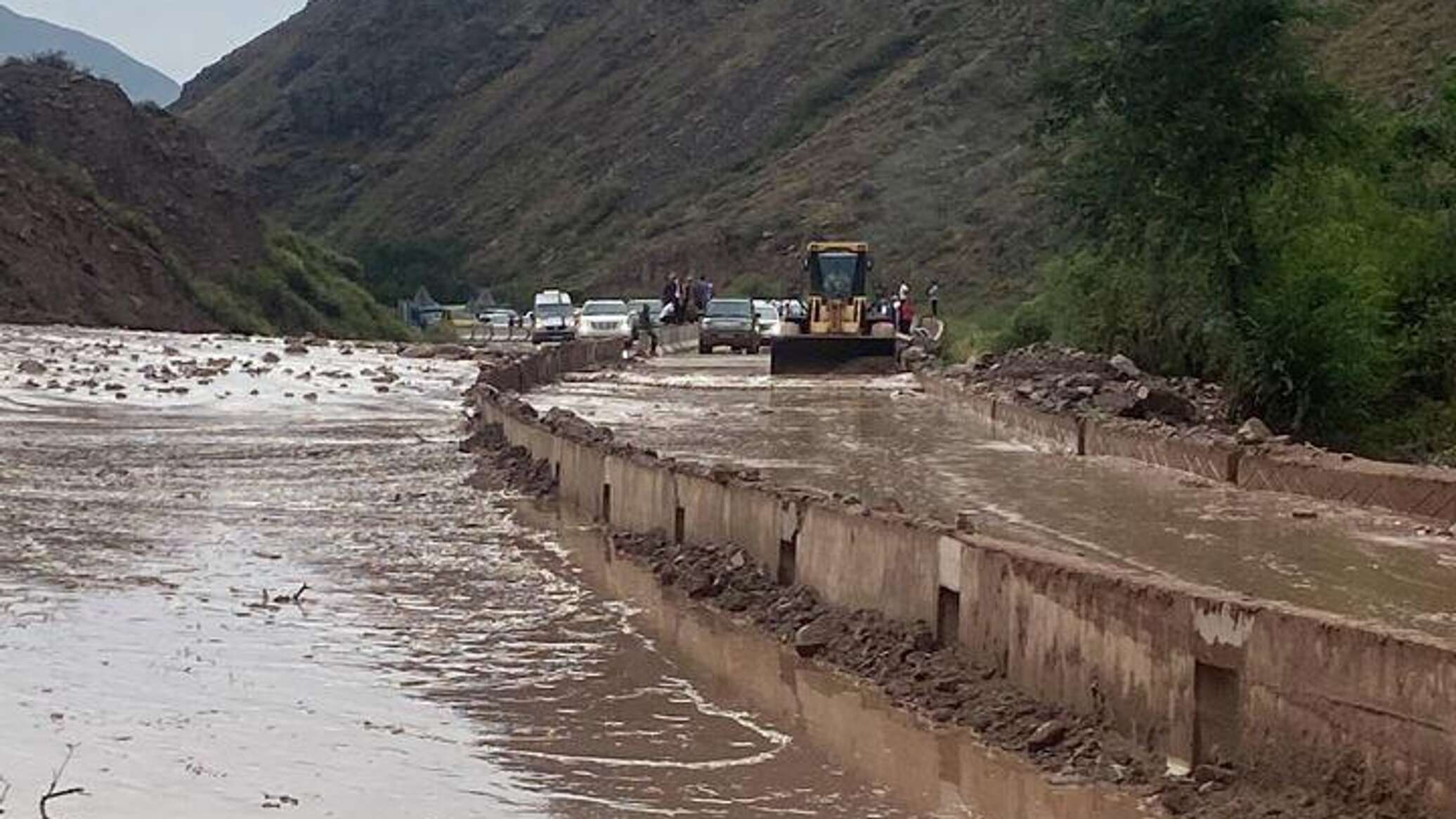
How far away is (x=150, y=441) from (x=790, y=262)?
60220 mm

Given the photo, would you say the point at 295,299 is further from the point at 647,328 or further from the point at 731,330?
the point at 731,330

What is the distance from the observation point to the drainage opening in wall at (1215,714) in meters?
9.65

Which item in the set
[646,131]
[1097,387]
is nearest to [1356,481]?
[1097,387]

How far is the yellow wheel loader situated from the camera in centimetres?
4516

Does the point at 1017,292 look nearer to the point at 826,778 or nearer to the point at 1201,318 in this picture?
the point at 1201,318

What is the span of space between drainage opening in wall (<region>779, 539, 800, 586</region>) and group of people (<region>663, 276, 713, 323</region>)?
4691 cm

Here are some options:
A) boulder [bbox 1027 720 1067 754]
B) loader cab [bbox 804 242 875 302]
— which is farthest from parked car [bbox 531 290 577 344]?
boulder [bbox 1027 720 1067 754]

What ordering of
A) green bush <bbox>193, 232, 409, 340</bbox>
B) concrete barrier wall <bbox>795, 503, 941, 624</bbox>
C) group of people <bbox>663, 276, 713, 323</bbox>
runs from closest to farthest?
concrete barrier wall <bbox>795, 503, 941, 624</bbox> → group of people <bbox>663, 276, 713, 323</bbox> → green bush <bbox>193, 232, 409, 340</bbox>

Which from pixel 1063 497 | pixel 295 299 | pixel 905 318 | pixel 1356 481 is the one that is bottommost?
pixel 1063 497

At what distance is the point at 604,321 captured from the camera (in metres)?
59.7

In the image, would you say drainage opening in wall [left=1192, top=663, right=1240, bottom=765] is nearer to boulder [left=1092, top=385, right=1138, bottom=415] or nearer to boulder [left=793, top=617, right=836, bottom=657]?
boulder [left=793, top=617, right=836, bottom=657]

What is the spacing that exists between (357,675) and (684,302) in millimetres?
52987

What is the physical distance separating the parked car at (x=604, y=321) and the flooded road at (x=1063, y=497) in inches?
772

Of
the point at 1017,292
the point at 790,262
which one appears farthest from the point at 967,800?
the point at 790,262
